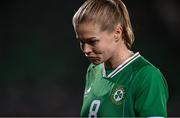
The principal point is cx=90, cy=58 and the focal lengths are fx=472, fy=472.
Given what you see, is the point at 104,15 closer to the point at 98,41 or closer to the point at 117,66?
the point at 98,41

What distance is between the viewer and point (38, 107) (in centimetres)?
462

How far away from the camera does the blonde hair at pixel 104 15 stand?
1.65 metres

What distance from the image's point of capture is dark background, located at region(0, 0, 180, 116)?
15.2 feet

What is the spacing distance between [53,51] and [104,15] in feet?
10.4

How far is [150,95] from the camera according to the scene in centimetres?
159

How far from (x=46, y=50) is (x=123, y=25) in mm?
3178

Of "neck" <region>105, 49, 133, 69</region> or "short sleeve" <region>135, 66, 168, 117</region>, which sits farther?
"neck" <region>105, 49, 133, 69</region>

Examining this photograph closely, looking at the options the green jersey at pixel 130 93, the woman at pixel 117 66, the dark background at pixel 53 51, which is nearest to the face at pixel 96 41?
the woman at pixel 117 66

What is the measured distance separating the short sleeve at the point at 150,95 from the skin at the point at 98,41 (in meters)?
0.16

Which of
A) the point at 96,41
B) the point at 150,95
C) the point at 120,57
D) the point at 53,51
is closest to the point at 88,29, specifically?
the point at 96,41

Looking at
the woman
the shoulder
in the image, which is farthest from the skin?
the shoulder

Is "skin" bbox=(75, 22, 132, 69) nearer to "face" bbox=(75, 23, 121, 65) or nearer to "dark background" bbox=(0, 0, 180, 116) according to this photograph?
"face" bbox=(75, 23, 121, 65)

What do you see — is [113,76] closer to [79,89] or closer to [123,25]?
[123,25]

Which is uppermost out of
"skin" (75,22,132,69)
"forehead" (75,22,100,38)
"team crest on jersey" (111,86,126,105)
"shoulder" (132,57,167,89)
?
"forehead" (75,22,100,38)
